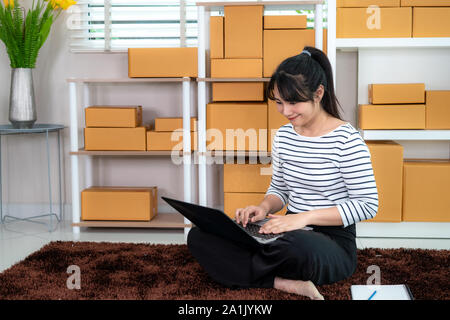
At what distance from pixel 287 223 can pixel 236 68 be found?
1.19 metres

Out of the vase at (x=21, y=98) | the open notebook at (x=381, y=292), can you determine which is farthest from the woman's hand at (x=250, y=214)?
the vase at (x=21, y=98)

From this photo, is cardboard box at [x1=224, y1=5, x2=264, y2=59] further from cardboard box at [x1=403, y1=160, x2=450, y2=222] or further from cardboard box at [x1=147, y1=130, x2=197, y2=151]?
cardboard box at [x1=403, y1=160, x2=450, y2=222]

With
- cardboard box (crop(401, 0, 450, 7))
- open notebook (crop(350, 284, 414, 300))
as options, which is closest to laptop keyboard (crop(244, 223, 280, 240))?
open notebook (crop(350, 284, 414, 300))

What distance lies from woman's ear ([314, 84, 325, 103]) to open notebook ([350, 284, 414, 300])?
0.61m

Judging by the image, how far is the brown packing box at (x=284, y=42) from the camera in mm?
2705

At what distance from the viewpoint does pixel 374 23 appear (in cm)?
278

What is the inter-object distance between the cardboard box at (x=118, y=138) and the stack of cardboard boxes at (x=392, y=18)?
1.10 metres

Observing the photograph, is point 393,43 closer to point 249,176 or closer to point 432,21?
point 432,21

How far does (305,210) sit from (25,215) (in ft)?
6.59

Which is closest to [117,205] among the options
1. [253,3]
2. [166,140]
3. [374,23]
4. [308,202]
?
[166,140]

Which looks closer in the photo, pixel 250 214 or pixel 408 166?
pixel 250 214

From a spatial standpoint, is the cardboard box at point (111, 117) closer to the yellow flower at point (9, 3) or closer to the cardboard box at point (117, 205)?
the cardboard box at point (117, 205)

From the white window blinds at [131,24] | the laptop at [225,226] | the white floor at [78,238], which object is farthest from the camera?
the white window blinds at [131,24]
